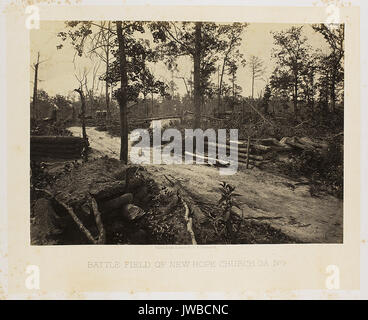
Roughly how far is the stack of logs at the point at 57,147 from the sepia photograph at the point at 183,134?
0.01 m

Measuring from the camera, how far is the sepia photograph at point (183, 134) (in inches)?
158

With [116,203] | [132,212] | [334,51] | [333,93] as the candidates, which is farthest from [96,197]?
[334,51]

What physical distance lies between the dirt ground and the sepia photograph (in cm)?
1

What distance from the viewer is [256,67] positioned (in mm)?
4168

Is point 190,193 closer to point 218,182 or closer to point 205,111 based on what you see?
point 218,182

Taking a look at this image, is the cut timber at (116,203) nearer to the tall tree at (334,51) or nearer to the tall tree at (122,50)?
the tall tree at (122,50)

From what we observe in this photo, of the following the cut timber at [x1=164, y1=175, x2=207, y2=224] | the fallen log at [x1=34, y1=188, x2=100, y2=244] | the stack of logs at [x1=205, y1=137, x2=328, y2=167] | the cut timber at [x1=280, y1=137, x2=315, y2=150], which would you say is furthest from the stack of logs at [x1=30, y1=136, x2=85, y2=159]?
the cut timber at [x1=280, y1=137, x2=315, y2=150]

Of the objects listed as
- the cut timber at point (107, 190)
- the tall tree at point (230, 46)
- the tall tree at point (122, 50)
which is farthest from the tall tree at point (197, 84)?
the cut timber at point (107, 190)

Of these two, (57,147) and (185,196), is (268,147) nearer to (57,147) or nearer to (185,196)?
(185,196)

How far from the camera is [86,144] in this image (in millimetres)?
4180

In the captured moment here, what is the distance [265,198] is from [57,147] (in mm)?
2743

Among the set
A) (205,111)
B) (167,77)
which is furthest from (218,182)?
(167,77)

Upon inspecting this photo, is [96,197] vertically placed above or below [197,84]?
below

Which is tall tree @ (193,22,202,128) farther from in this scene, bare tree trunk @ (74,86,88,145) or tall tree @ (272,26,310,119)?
bare tree trunk @ (74,86,88,145)
